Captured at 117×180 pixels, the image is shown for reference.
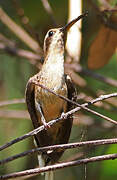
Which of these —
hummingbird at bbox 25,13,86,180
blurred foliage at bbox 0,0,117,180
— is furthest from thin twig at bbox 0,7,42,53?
hummingbird at bbox 25,13,86,180

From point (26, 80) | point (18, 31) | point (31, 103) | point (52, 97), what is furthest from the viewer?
point (26, 80)

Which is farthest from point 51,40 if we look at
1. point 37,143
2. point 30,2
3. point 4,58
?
point 4,58

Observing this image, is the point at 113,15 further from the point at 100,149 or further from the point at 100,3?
the point at 100,149

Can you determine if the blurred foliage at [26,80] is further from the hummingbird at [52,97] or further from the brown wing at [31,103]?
the brown wing at [31,103]

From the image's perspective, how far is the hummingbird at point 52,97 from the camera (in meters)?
3.44

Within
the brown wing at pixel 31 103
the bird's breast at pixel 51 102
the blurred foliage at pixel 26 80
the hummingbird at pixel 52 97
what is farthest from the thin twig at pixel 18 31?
the bird's breast at pixel 51 102

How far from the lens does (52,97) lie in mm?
3432

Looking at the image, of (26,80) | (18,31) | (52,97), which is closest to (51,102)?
(52,97)

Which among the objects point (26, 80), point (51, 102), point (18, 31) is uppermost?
point (18, 31)

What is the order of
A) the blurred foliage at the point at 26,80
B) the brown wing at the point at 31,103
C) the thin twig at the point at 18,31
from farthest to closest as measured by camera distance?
the blurred foliage at the point at 26,80
the thin twig at the point at 18,31
the brown wing at the point at 31,103

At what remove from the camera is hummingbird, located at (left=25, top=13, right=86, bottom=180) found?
3.44 m

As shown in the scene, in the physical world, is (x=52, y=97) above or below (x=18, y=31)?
below

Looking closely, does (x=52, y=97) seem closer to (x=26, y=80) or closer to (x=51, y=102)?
(x=51, y=102)

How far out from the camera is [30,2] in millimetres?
4996
